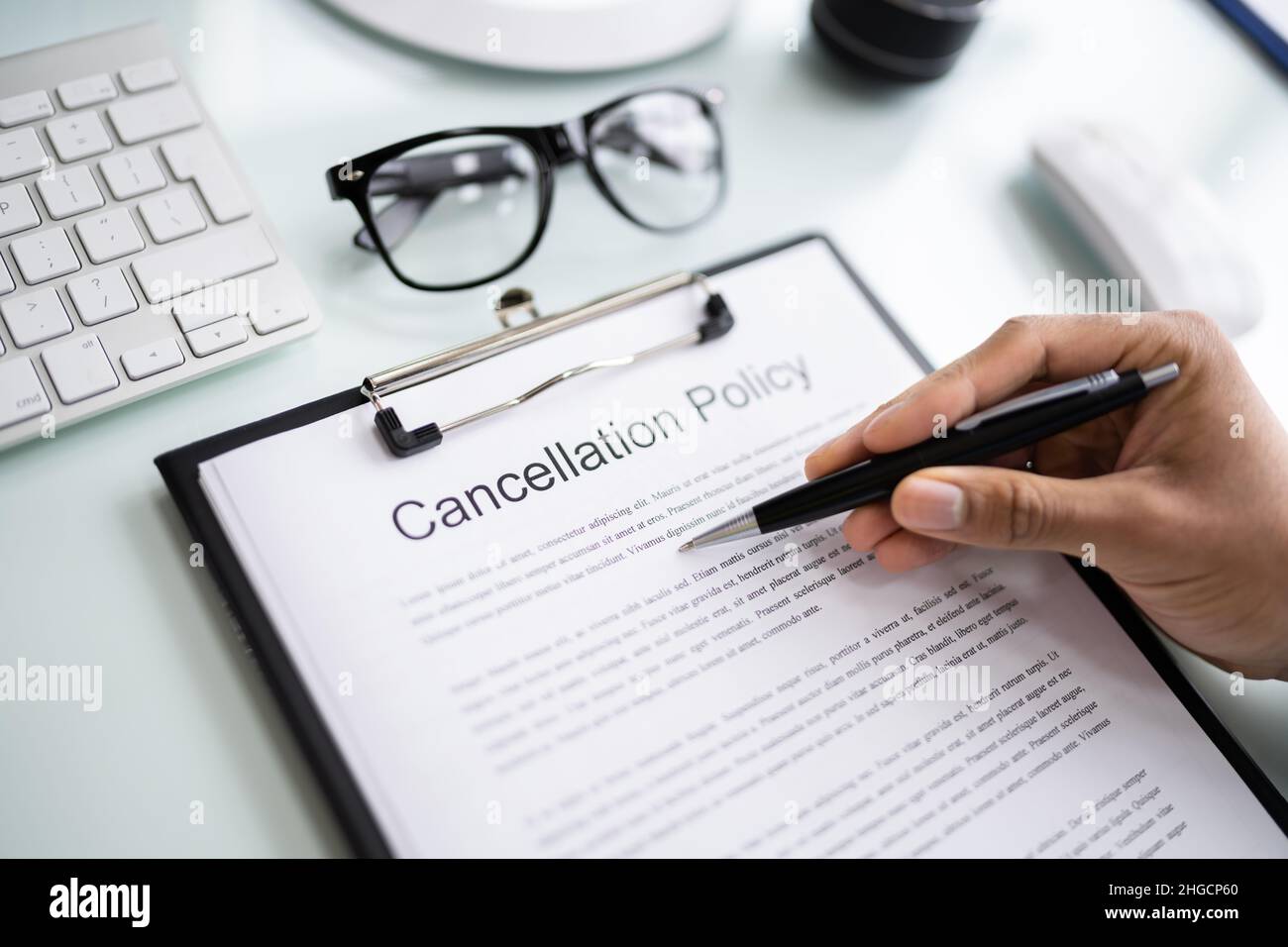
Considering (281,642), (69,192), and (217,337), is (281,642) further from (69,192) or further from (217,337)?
(69,192)

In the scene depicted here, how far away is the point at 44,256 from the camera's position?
0.52 m

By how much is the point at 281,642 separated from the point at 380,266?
28cm

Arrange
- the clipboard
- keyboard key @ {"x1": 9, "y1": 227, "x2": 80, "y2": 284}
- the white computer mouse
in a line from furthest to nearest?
the white computer mouse
keyboard key @ {"x1": 9, "y1": 227, "x2": 80, "y2": 284}
the clipboard

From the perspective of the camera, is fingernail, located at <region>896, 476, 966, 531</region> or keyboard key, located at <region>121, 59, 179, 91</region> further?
keyboard key, located at <region>121, 59, 179, 91</region>

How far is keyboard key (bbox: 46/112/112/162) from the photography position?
55 centimetres

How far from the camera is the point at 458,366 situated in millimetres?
532

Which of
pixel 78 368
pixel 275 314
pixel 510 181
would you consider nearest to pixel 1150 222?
pixel 510 181

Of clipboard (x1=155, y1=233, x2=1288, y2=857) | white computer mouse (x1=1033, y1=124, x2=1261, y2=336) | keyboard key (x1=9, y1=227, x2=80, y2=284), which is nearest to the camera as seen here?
clipboard (x1=155, y1=233, x2=1288, y2=857)

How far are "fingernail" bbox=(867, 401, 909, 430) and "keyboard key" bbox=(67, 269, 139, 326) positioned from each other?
1.35 ft

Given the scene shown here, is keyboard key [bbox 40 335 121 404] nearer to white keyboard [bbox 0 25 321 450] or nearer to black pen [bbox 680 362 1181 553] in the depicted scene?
white keyboard [bbox 0 25 321 450]

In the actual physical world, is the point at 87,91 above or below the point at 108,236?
above

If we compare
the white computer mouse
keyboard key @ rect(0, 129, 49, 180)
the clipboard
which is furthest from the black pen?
keyboard key @ rect(0, 129, 49, 180)

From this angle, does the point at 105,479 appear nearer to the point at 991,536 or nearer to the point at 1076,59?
the point at 991,536
